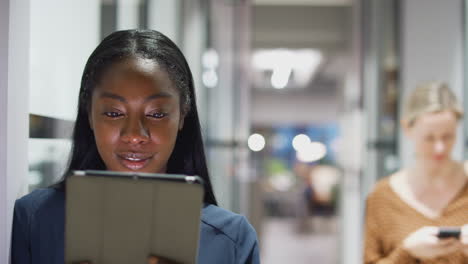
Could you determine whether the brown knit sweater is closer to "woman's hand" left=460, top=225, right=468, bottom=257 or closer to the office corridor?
"woman's hand" left=460, top=225, right=468, bottom=257

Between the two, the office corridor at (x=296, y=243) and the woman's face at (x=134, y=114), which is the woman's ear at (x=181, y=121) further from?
the office corridor at (x=296, y=243)

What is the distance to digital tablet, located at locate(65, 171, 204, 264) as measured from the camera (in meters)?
0.70

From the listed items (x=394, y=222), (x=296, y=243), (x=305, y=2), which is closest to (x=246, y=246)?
(x=394, y=222)

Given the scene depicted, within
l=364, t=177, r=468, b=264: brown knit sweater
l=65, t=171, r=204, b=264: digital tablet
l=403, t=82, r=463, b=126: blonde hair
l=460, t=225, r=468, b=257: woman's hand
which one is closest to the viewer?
l=65, t=171, r=204, b=264: digital tablet

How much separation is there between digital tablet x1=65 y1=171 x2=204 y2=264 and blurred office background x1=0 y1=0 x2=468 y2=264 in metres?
0.24

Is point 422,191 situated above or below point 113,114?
below

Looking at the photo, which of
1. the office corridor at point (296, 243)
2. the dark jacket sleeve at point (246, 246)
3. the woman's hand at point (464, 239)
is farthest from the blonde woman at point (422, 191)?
the office corridor at point (296, 243)

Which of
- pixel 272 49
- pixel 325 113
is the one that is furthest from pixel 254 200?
pixel 325 113

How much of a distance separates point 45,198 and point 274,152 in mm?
12925

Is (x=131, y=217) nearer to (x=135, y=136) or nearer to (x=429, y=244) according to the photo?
(x=135, y=136)

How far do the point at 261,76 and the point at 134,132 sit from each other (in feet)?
29.9

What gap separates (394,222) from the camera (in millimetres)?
1798

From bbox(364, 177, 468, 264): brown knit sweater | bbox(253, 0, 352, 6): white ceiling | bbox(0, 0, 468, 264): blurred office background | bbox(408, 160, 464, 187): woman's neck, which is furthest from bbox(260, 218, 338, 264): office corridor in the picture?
bbox(408, 160, 464, 187): woman's neck

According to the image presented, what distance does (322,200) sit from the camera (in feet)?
33.8
